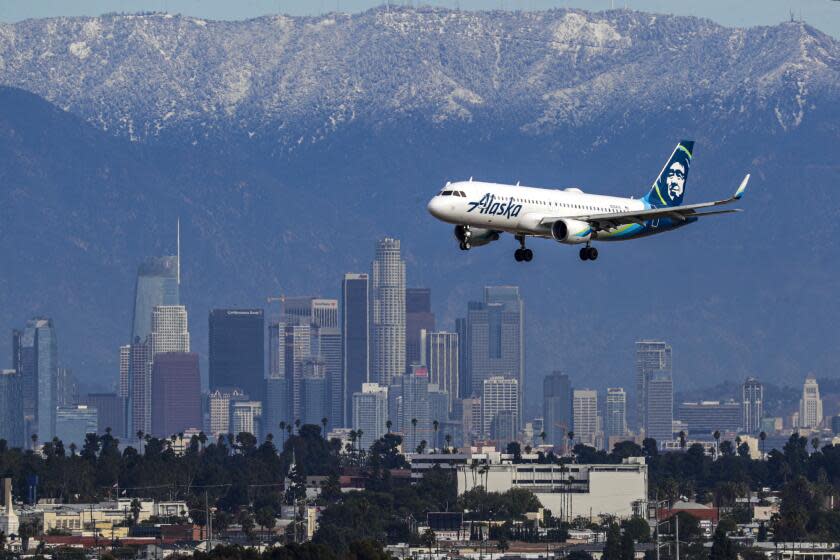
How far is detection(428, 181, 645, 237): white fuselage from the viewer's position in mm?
140000

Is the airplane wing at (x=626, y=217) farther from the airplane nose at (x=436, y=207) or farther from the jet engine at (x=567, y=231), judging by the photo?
the airplane nose at (x=436, y=207)

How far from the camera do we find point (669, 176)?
531 ft

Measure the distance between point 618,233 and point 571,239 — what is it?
6548 millimetres

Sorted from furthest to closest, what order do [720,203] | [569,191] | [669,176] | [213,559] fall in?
1. [213,559]
2. [669,176]
3. [569,191]
4. [720,203]

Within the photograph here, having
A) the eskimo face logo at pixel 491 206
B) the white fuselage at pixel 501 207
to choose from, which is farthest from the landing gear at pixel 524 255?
the eskimo face logo at pixel 491 206

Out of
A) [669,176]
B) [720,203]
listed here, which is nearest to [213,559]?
[669,176]

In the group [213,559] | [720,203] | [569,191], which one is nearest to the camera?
[720,203]

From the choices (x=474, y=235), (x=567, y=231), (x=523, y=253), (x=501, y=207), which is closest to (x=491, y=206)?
(x=501, y=207)

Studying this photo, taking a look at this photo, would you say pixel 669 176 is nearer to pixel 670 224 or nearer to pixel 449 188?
pixel 670 224

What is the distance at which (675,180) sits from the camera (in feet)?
533

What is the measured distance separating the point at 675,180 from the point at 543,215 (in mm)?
21250

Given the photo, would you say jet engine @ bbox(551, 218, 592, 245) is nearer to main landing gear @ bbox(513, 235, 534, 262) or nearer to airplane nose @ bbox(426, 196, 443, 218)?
main landing gear @ bbox(513, 235, 534, 262)

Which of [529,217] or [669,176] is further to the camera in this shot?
[669,176]

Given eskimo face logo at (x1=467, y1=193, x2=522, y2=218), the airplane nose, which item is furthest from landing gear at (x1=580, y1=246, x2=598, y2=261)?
the airplane nose
